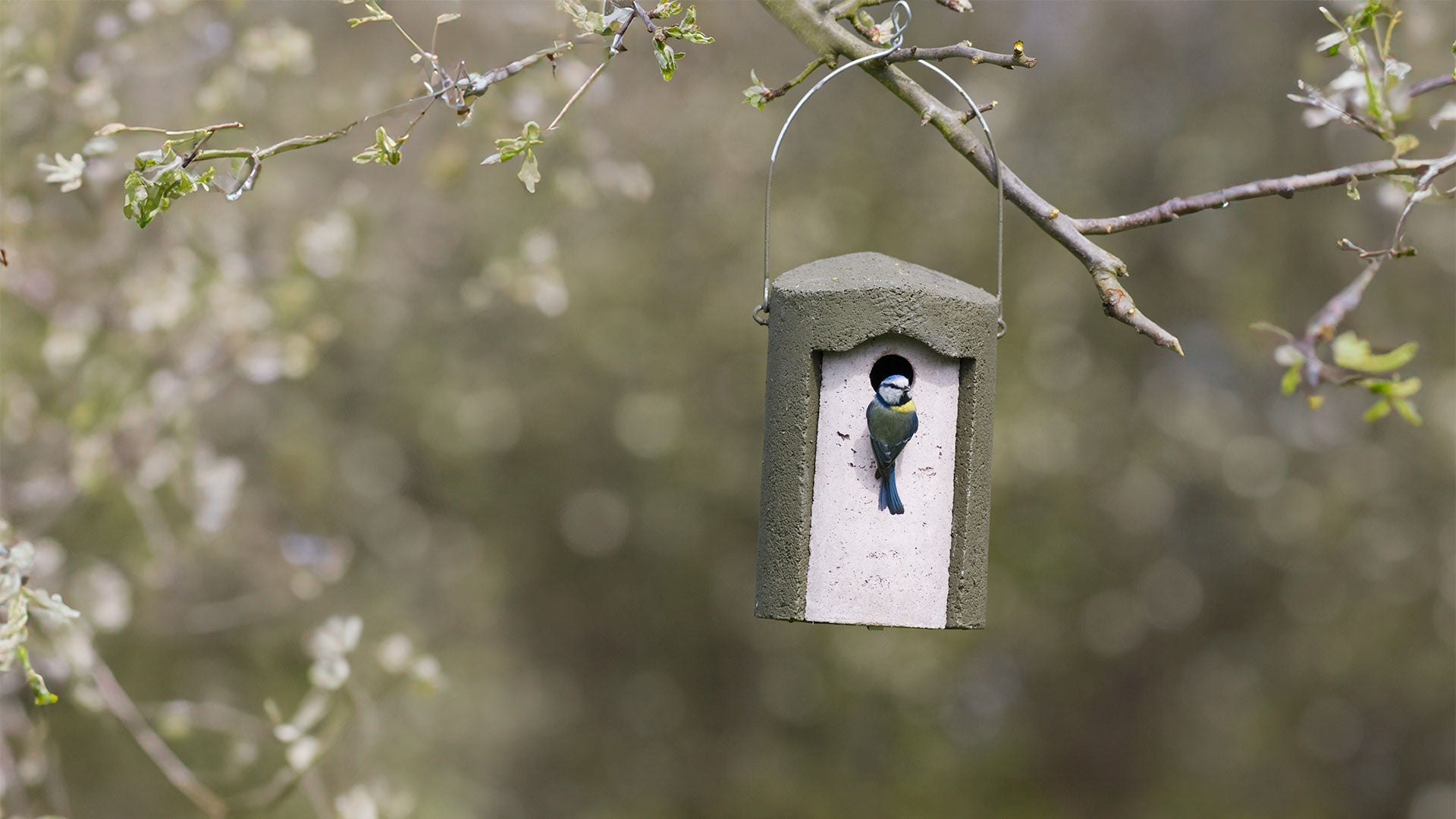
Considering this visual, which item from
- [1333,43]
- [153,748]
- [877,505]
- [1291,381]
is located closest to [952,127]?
[1333,43]

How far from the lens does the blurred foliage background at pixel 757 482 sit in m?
6.63

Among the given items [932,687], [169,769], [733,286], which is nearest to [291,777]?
[169,769]

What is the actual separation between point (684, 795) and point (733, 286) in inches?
134

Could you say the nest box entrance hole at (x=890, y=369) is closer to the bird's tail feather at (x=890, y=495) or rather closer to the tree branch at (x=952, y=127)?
the bird's tail feather at (x=890, y=495)

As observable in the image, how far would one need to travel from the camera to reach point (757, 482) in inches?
297

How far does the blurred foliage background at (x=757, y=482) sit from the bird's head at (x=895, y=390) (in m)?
2.97

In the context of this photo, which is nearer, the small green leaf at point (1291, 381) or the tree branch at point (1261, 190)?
the small green leaf at point (1291, 381)

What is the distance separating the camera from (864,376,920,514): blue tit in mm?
2287

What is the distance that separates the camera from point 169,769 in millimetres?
2777

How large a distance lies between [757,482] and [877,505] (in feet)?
17.0

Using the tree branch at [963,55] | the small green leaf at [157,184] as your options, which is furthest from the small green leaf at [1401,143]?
the small green leaf at [157,184]

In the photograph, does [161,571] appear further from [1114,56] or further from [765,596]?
[1114,56]

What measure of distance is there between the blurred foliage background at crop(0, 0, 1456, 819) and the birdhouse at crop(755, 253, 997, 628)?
2.86 metres

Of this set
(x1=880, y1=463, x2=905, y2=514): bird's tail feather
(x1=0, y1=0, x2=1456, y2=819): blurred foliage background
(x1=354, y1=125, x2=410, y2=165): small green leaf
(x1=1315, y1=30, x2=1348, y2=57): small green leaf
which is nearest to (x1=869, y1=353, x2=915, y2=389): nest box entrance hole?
(x1=880, y1=463, x2=905, y2=514): bird's tail feather
